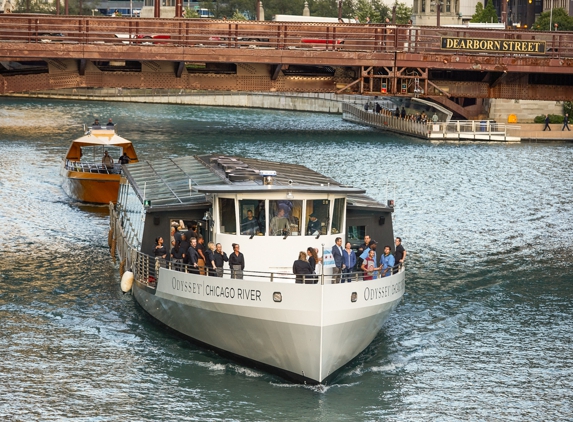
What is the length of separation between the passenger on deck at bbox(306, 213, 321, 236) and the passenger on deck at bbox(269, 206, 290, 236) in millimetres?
651

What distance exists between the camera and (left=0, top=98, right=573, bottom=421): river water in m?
29.0

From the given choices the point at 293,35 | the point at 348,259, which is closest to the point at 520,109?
the point at 293,35

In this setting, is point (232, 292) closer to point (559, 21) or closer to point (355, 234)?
point (355, 234)

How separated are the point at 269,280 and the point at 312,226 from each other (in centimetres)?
228

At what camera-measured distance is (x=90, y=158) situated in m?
75.9

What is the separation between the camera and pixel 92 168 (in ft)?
205

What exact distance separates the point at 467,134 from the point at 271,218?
66832 millimetres

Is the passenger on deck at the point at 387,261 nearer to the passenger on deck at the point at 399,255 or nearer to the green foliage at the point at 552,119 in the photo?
the passenger on deck at the point at 399,255

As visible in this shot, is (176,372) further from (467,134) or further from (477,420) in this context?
(467,134)

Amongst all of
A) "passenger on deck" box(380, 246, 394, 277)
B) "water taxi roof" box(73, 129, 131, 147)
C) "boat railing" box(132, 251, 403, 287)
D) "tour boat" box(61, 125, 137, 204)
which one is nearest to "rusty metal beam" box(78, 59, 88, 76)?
"tour boat" box(61, 125, 137, 204)

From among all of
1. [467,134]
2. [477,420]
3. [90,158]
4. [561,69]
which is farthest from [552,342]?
[467,134]

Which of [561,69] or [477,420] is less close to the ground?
[561,69]

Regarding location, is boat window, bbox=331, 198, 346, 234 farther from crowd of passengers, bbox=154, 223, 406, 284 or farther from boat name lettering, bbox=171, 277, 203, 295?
boat name lettering, bbox=171, 277, 203, 295

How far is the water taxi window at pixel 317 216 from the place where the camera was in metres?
32.3
